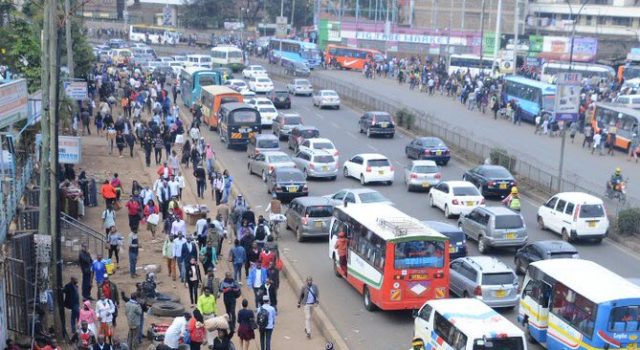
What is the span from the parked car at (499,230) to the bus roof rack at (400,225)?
19.9 ft

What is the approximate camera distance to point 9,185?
20.8m

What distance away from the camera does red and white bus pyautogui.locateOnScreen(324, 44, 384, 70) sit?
92.2m

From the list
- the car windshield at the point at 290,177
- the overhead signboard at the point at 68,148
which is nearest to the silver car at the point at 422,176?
the car windshield at the point at 290,177

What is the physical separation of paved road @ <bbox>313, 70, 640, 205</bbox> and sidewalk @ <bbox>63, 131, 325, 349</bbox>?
16923 millimetres

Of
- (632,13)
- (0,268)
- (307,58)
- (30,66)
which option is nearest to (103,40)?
(307,58)

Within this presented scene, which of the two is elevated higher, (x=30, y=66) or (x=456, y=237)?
(x=30, y=66)

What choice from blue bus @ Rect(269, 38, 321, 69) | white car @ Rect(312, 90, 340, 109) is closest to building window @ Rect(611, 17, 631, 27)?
blue bus @ Rect(269, 38, 321, 69)

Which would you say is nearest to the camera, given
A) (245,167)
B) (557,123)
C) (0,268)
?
(0,268)

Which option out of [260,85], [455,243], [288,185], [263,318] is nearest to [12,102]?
[263,318]

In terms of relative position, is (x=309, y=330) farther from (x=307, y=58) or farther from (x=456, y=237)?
(x=307, y=58)

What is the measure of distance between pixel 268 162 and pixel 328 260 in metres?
11.5

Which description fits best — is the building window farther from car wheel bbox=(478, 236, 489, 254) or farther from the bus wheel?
the bus wheel

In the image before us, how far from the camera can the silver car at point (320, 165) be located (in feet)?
127

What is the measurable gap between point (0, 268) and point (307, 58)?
7734 cm
